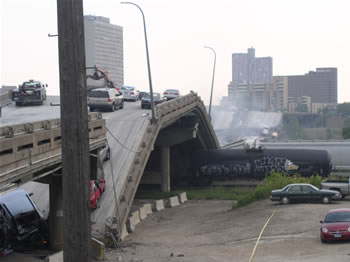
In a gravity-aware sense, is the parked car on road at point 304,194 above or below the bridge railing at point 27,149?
below

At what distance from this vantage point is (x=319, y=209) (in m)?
28.8

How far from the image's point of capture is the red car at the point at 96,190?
27672 millimetres

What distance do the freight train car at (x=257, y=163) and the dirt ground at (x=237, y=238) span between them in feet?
59.1

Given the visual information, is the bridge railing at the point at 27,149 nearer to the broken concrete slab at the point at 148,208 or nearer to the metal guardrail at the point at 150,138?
the metal guardrail at the point at 150,138

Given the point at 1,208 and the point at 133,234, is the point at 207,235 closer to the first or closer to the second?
the point at 133,234

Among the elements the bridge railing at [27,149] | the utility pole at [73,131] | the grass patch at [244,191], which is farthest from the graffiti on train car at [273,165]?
the utility pole at [73,131]

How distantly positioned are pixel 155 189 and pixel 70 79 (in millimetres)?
53304

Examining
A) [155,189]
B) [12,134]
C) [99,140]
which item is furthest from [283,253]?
[155,189]

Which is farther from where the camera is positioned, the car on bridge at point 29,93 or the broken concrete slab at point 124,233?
the car on bridge at point 29,93

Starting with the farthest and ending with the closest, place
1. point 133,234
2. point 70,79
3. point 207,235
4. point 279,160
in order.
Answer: point 279,160 → point 133,234 → point 207,235 → point 70,79

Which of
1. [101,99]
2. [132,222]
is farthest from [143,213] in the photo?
[101,99]

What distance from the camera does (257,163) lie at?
55.4 metres

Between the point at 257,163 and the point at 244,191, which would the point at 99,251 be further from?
the point at 257,163

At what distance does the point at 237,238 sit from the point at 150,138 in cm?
1540
